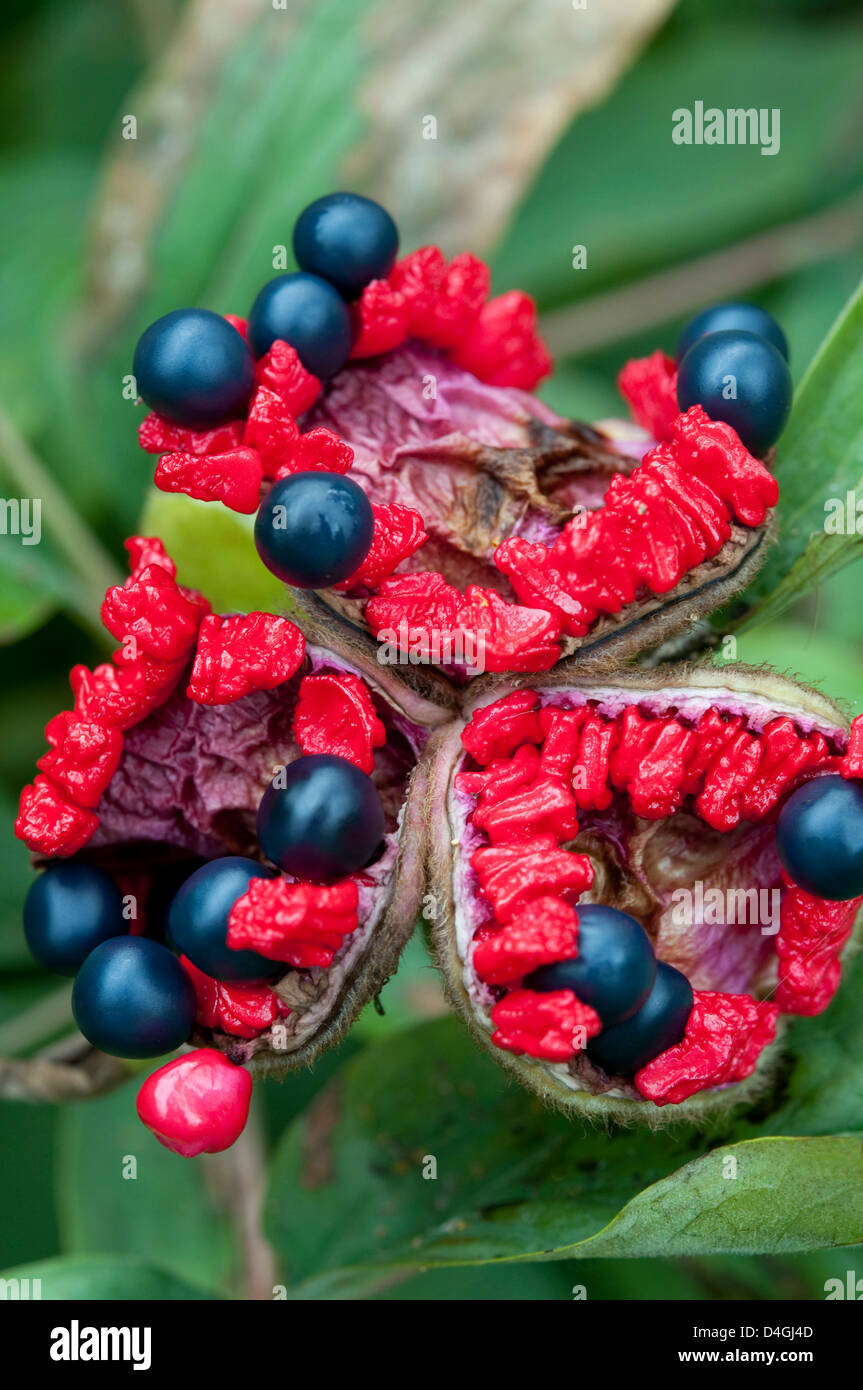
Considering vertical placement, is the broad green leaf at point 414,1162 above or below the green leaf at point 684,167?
below

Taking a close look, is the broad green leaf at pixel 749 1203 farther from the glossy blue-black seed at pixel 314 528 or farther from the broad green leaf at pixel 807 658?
the broad green leaf at pixel 807 658

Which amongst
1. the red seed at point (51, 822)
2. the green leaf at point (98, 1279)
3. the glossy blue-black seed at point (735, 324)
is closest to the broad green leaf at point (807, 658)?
the glossy blue-black seed at point (735, 324)

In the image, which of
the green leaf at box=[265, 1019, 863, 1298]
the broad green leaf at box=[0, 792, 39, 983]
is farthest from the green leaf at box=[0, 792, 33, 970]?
the green leaf at box=[265, 1019, 863, 1298]

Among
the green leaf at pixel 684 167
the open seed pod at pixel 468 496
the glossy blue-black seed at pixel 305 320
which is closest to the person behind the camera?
the open seed pod at pixel 468 496

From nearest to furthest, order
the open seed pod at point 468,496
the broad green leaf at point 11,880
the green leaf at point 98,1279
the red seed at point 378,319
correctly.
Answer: the open seed pod at point 468,496, the red seed at point 378,319, the green leaf at point 98,1279, the broad green leaf at point 11,880

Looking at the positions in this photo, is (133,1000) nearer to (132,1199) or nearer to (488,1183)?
(488,1183)

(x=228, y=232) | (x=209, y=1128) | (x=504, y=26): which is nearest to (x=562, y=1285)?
(x=209, y=1128)

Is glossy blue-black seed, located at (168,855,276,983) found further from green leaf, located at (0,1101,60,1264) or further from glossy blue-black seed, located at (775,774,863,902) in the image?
green leaf, located at (0,1101,60,1264)
